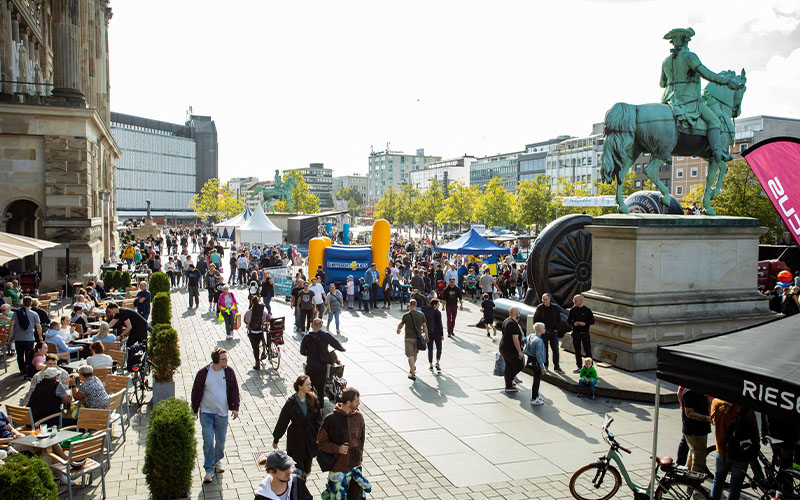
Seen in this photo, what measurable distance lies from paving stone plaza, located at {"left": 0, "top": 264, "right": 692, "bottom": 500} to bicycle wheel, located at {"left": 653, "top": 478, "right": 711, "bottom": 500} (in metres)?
0.97

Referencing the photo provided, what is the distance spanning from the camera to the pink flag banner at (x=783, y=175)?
726 centimetres

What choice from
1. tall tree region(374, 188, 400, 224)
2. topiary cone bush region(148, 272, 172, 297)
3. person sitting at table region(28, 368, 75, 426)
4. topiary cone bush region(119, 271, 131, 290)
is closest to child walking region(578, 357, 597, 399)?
person sitting at table region(28, 368, 75, 426)

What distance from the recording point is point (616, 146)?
13758 mm

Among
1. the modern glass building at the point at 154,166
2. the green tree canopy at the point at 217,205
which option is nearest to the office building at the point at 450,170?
the modern glass building at the point at 154,166

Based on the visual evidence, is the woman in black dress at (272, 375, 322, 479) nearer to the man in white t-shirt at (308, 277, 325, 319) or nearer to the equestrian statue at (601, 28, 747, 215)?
the equestrian statue at (601, 28, 747, 215)

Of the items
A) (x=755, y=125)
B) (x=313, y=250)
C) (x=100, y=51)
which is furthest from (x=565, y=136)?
(x=313, y=250)

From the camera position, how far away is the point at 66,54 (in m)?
24.3

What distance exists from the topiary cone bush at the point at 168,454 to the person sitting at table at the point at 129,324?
5916 millimetres

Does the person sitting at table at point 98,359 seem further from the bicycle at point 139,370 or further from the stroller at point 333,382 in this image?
the stroller at point 333,382

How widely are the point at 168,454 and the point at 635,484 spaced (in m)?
5.02

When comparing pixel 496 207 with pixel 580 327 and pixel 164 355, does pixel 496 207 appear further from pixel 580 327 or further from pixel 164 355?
pixel 164 355

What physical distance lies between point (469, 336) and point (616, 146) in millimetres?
6622

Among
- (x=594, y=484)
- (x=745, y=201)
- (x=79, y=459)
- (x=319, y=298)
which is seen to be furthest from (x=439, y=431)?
(x=745, y=201)

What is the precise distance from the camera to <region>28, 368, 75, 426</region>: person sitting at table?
26.0 ft
